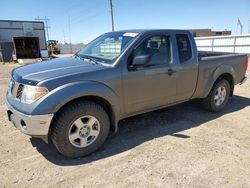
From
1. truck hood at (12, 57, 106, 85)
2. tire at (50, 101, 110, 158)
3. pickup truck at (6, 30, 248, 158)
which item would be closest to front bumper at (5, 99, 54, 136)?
pickup truck at (6, 30, 248, 158)

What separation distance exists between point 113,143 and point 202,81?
2.32 m

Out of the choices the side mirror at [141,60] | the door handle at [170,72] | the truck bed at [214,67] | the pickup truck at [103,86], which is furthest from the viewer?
the truck bed at [214,67]

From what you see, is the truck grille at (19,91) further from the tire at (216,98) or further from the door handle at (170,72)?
the tire at (216,98)

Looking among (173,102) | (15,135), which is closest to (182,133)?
(173,102)

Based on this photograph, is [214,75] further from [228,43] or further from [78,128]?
[228,43]

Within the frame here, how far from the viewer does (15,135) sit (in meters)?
4.18

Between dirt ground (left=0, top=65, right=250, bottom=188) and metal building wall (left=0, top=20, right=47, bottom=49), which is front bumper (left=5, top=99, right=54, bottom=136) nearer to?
dirt ground (left=0, top=65, right=250, bottom=188)

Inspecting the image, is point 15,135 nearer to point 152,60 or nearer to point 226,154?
point 152,60

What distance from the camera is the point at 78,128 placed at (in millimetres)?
3346

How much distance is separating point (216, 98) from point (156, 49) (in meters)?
2.17

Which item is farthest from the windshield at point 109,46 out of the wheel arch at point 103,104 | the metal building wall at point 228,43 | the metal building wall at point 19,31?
the metal building wall at point 19,31

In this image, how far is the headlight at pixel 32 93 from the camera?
297 centimetres

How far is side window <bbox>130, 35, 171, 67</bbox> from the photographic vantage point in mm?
3879

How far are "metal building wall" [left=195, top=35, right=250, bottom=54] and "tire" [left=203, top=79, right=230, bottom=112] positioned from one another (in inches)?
767
